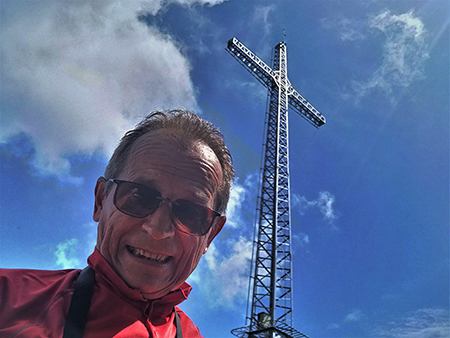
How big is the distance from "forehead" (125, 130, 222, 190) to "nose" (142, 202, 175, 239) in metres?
0.18

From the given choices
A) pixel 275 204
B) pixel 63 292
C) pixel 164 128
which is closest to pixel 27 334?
pixel 63 292

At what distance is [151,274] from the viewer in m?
1.18

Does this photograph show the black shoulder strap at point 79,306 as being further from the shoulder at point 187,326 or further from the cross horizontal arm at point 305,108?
the cross horizontal arm at point 305,108

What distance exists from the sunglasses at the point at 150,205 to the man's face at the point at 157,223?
2 centimetres

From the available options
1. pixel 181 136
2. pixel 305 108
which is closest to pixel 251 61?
pixel 305 108

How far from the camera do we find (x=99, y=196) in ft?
4.98

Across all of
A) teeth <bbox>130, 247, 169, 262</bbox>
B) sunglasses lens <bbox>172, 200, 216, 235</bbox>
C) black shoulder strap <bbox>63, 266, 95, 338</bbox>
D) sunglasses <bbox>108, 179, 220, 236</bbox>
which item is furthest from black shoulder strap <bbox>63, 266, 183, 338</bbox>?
sunglasses lens <bbox>172, 200, 216, 235</bbox>

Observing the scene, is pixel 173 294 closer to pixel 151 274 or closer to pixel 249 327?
pixel 151 274

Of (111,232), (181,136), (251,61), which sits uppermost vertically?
(251,61)

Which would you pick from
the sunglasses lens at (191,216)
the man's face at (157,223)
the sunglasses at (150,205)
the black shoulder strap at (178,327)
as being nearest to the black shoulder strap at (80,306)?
the man's face at (157,223)

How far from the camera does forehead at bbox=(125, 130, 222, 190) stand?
1325mm

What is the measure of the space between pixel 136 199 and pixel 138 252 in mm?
223

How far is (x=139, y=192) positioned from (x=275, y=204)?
41.4 feet

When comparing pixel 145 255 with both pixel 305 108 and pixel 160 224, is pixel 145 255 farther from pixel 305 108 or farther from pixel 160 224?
pixel 305 108
